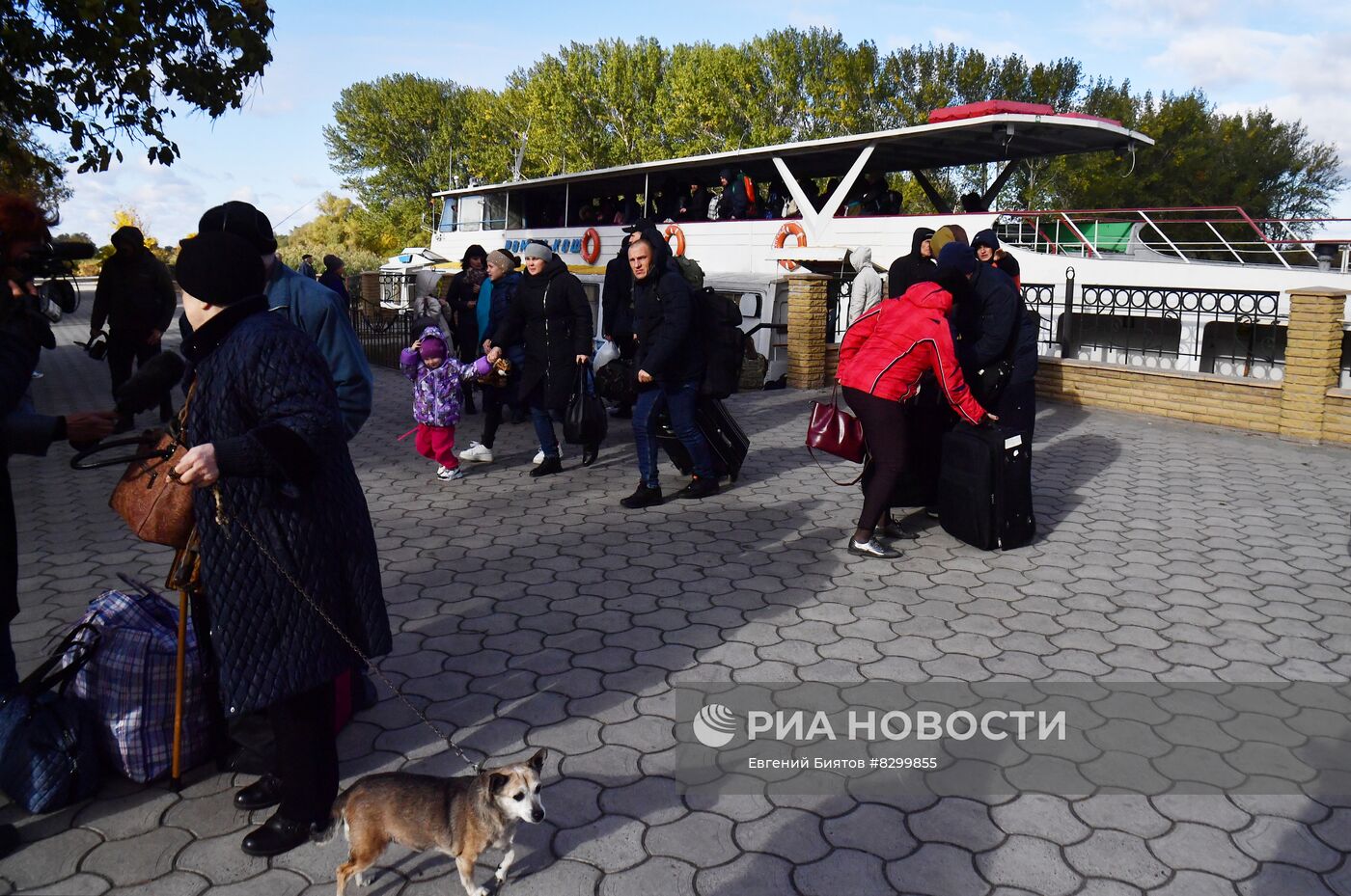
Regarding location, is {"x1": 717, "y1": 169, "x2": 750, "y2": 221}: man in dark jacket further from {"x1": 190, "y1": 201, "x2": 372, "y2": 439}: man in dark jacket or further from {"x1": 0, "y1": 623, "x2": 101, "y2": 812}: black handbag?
{"x1": 0, "y1": 623, "x2": 101, "y2": 812}: black handbag

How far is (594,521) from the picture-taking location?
6.94 m

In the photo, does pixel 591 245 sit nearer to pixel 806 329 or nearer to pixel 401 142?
pixel 806 329

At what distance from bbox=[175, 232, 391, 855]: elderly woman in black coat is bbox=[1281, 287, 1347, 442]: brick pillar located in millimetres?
10251

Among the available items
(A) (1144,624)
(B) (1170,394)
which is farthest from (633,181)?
(A) (1144,624)

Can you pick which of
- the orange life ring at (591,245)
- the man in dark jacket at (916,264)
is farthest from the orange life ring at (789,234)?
the man in dark jacket at (916,264)

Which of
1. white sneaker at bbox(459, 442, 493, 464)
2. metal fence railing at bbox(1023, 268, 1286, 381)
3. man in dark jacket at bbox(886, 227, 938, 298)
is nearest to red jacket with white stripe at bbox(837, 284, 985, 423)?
man in dark jacket at bbox(886, 227, 938, 298)

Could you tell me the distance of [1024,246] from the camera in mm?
16766

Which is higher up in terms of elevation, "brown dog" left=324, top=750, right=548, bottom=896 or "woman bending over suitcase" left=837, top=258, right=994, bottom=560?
"woman bending over suitcase" left=837, top=258, right=994, bottom=560

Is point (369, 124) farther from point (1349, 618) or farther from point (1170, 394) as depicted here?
point (1349, 618)

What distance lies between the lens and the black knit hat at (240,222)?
10.4ft

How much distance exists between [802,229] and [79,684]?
16.7 m

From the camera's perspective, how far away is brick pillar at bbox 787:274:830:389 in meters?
13.9

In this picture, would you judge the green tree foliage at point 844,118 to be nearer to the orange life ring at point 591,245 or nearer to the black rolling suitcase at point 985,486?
the orange life ring at point 591,245

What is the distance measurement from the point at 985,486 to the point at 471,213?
2568cm
